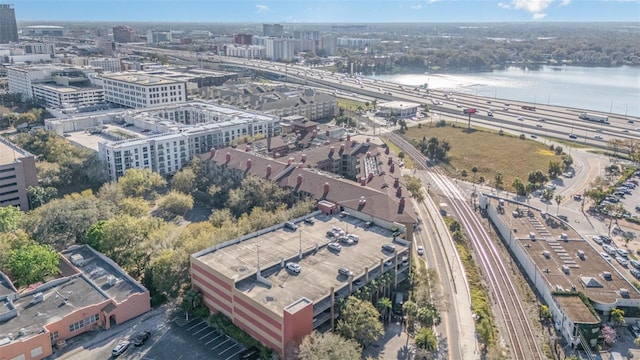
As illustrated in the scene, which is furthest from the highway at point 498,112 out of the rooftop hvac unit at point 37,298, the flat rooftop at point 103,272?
the rooftop hvac unit at point 37,298

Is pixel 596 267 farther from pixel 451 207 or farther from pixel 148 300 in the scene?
pixel 148 300

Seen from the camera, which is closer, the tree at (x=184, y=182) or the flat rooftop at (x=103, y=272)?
the flat rooftop at (x=103, y=272)

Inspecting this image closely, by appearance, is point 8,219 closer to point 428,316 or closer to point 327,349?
point 327,349

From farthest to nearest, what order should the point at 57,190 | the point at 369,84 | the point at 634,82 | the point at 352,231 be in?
the point at 634,82
the point at 369,84
the point at 57,190
the point at 352,231

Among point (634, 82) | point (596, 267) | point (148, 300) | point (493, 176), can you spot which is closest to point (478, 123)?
point (493, 176)

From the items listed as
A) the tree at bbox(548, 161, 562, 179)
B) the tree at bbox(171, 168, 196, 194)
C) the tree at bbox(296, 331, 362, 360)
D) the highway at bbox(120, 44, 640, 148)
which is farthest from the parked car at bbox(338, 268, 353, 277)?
the highway at bbox(120, 44, 640, 148)

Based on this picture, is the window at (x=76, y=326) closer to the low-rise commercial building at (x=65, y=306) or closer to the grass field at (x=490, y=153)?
the low-rise commercial building at (x=65, y=306)

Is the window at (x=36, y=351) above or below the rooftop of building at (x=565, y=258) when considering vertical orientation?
below

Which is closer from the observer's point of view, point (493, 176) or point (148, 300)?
point (148, 300)
